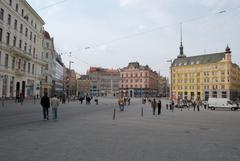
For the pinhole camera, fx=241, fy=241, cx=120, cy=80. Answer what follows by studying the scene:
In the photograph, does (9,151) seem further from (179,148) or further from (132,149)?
(179,148)

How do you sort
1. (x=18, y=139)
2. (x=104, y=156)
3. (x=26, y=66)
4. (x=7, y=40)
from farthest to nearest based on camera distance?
1. (x=26, y=66)
2. (x=7, y=40)
3. (x=18, y=139)
4. (x=104, y=156)

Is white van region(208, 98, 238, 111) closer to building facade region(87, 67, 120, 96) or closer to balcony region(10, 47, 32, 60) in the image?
balcony region(10, 47, 32, 60)

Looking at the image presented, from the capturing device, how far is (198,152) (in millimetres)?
8266

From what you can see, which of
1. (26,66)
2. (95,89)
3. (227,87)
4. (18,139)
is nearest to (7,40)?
(26,66)

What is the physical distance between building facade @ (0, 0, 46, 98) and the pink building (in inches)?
3358

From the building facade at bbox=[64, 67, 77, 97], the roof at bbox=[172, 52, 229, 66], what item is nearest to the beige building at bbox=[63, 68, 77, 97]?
the building facade at bbox=[64, 67, 77, 97]

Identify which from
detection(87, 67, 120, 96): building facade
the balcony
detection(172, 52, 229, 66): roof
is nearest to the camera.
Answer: the balcony

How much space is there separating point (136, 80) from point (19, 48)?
326 ft

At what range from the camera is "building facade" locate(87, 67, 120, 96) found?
15450cm

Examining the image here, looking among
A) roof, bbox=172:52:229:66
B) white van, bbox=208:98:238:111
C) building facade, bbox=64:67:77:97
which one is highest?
roof, bbox=172:52:229:66

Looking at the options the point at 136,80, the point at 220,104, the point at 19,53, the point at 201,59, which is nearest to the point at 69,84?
the point at 136,80

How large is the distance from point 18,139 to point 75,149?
3.00 meters

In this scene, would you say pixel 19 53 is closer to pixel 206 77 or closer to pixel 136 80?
pixel 206 77

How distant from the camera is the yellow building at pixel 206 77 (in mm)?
96125
